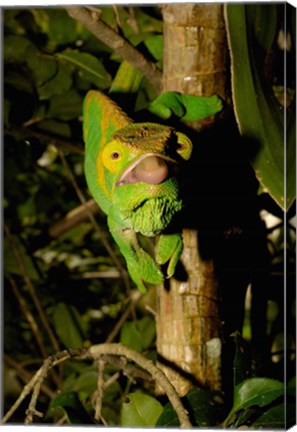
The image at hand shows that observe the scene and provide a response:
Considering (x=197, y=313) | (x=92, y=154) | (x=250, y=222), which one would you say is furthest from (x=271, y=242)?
(x=92, y=154)

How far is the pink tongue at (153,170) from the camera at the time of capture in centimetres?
81

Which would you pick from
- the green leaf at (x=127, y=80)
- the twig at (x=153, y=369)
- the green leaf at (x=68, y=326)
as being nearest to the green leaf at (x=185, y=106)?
the green leaf at (x=127, y=80)

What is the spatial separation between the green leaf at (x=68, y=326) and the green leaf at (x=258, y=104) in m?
0.58

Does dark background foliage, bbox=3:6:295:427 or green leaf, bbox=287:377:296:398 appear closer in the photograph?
green leaf, bbox=287:377:296:398

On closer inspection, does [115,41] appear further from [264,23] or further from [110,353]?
[110,353]

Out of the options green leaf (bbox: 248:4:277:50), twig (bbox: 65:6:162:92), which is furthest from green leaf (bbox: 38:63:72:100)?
green leaf (bbox: 248:4:277:50)

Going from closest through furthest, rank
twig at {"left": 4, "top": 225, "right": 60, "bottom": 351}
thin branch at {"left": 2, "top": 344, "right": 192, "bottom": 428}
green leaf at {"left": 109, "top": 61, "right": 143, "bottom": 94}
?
thin branch at {"left": 2, "top": 344, "right": 192, "bottom": 428}, green leaf at {"left": 109, "top": 61, "right": 143, "bottom": 94}, twig at {"left": 4, "top": 225, "right": 60, "bottom": 351}

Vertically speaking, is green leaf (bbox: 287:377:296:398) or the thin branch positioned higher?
the thin branch

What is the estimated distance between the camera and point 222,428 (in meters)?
1.08

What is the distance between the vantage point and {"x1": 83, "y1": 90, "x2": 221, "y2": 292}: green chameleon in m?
0.83

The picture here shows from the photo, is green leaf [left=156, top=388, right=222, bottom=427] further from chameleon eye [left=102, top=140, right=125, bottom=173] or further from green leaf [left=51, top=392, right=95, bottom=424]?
chameleon eye [left=102, top=140, right=125, bottom=173]

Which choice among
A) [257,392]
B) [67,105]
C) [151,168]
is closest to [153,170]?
[151,168]

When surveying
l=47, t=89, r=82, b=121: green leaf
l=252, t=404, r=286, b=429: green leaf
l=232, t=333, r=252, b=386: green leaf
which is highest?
l=47, t=89, r=82, b=121: green leaf

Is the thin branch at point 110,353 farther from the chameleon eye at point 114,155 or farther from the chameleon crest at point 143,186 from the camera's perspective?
the chameleon eye at point 114,155
